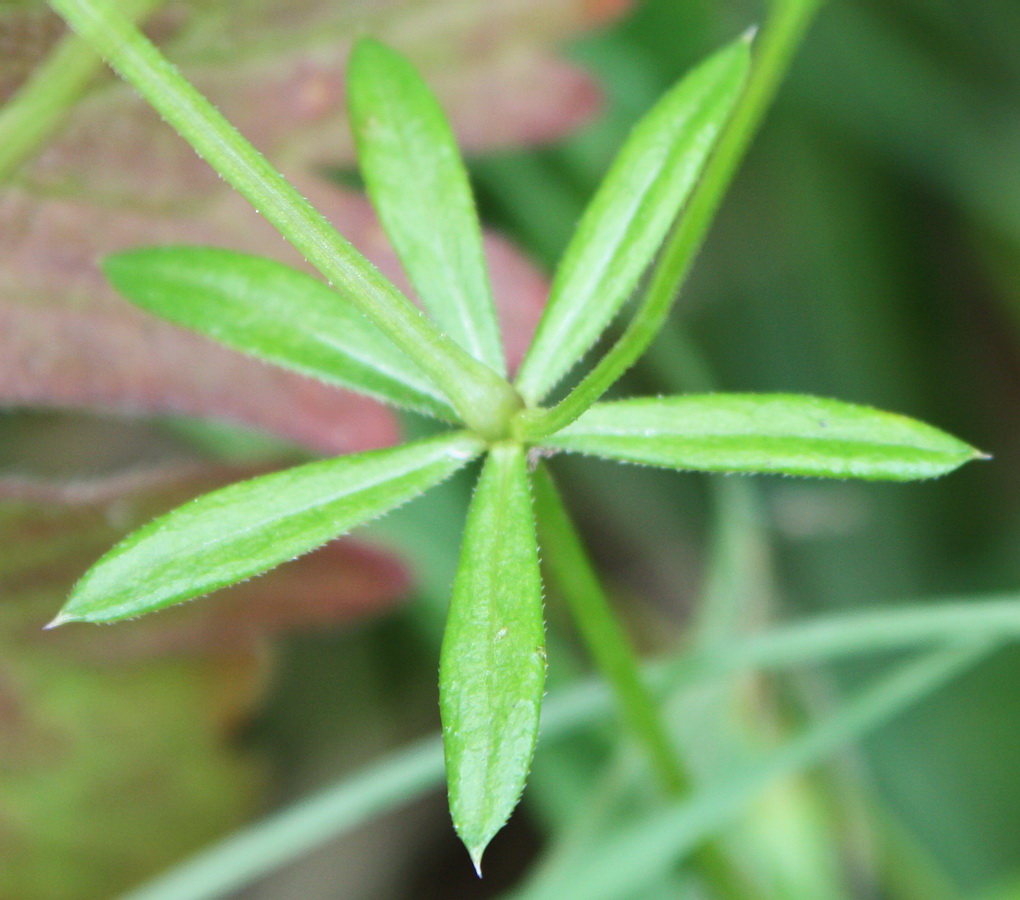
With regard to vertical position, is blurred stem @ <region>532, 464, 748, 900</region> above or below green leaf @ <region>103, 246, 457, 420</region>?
below

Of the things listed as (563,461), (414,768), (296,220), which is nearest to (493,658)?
(296,220)

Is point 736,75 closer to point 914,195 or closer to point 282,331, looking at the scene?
point 282,331

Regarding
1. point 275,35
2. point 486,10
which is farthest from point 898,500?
point 275,35

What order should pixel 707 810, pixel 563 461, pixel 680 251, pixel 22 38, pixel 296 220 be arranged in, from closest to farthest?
pixel 296 220 → pixel 680 251 → pixel 22 38 → pixel 707 810 → pixel 563 461

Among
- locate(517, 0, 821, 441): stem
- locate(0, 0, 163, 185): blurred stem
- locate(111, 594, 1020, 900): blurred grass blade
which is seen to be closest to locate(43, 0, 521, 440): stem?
locate(517, 0, 821, 441): stem

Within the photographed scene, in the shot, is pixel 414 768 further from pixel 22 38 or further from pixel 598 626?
pixel 22 38

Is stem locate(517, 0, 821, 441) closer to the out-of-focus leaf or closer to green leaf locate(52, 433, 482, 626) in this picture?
green leaf locate(52, 433, 482, 626)
